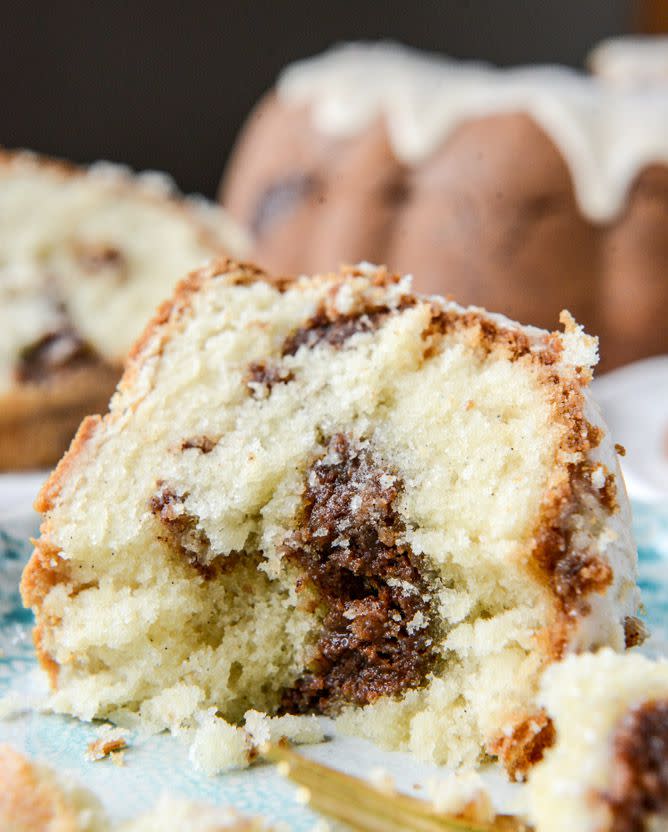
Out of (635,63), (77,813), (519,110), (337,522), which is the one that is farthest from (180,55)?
(77,813)

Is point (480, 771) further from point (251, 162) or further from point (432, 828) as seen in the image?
point (251, 162)

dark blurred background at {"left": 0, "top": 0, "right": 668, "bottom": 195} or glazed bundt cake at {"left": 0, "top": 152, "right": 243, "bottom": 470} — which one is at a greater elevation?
dark blurred background at {"left": 0, "top": 0, "right": 668, "bottom": 195}

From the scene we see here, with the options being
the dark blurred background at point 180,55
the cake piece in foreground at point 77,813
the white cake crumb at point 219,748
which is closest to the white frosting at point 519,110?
the dark blurred background at point 180,55

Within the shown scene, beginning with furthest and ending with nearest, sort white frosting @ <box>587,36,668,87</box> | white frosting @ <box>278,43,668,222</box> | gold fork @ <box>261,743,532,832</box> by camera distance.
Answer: white frosting @ <box>587,36,668,87</box> < white frosting @ <box>278,43,668,222</box> < gold fork @ <box>261,743,532,832</box>

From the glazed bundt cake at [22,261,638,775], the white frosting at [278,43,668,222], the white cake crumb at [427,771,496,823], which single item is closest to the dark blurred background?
the white frosting at [278,43,668,222]

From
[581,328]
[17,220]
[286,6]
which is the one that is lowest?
[581,328]

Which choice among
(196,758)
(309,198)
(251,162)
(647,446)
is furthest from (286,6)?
(196,758)

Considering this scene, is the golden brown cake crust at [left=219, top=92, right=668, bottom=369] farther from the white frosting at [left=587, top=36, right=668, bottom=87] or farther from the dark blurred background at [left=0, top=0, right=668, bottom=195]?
the dark blurred background at [left=0, top=0, right=668, bottom=195]
